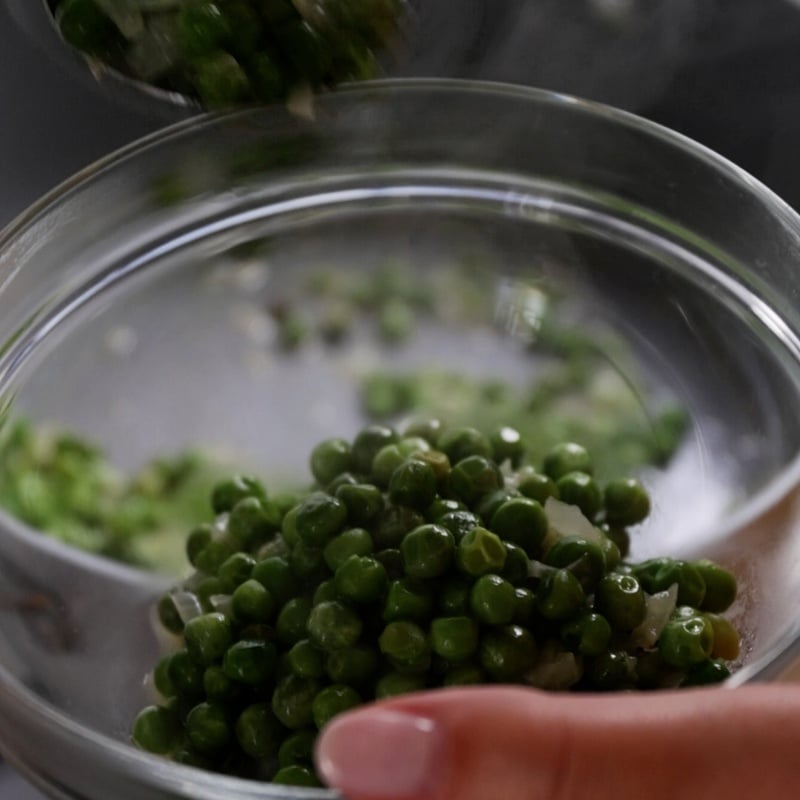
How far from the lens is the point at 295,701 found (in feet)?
3.05

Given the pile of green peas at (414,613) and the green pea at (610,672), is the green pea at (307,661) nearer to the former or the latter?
the pile of green peas at (414,613)

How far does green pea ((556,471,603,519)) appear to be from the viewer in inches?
42.0

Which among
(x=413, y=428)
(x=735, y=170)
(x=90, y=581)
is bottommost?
(x=90, y=581)

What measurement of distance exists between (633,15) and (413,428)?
829 millimetres

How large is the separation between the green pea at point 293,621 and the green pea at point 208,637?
0.15 ft

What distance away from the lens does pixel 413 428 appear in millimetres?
1187

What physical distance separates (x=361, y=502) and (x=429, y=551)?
0.12 metres

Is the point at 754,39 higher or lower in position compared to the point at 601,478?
higher

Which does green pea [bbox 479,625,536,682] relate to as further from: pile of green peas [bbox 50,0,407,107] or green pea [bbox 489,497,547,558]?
pile of green peas [bbox 50,0,407,107]

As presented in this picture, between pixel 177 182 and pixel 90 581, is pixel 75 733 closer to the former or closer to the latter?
pixel 90 581

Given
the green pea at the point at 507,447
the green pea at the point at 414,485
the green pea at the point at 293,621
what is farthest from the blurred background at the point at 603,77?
the green pea at the point at 293,621

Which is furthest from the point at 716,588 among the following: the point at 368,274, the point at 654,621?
the point at 368,274

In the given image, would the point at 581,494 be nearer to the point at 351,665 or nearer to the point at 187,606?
the point at 351,665

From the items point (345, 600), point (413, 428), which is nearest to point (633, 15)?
point (413, 428)
